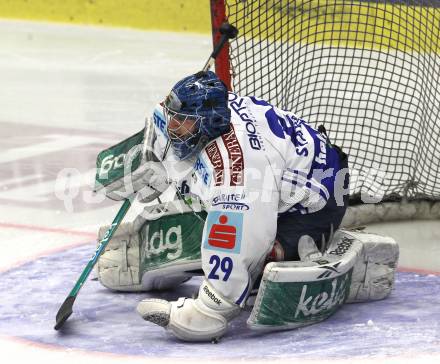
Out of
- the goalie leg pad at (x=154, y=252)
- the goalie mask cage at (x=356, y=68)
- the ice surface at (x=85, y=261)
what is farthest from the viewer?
the goalie mask cage at (x=356, y=68)

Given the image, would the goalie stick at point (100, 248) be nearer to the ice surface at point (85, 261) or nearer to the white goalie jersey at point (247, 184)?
the ice surface at point (85, 261)

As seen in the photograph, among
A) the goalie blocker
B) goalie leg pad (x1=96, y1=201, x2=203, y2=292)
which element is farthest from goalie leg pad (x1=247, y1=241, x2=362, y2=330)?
goalie leg pad (x1=96, y1=201, x2=203, y2=292)

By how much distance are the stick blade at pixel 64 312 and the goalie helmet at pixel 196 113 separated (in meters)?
0.56

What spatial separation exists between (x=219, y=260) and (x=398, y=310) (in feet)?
2.21

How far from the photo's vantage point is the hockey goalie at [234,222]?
3.20m

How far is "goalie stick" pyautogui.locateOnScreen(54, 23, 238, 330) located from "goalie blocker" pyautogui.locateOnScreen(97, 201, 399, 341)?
0.32 ft

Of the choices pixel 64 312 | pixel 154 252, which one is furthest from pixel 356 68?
pixel 64 312

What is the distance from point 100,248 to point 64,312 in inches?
10.8

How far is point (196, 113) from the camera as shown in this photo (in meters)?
3.25

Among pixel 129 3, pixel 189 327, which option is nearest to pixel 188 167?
pixel 189 327


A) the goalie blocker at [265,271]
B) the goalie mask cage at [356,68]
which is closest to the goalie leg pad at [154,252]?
the goalie blocker at [265,271]

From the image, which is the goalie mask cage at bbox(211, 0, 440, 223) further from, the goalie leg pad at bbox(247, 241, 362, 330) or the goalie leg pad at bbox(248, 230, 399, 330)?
the goalie leg pad at bbox(247, 241, 362, 330)

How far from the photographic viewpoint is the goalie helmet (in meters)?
3.24

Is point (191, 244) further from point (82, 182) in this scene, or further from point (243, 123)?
point (82, 182)
